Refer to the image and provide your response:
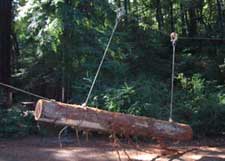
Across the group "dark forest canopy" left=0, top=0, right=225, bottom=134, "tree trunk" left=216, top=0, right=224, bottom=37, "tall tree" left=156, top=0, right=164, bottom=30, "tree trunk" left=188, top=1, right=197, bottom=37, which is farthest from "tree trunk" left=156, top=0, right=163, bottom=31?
"dark forest canopy" left=0, top=0, right=225, bottom=134

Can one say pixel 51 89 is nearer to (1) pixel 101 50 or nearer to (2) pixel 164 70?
(1) pixel 101 50

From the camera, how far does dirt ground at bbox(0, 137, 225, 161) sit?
7.52m

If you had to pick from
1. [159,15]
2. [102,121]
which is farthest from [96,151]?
[159,15]

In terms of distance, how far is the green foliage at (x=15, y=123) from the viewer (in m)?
9.86

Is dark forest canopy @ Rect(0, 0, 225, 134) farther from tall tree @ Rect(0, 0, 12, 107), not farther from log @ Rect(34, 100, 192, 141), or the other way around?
log @ Rect(34, 100, 192, 141)

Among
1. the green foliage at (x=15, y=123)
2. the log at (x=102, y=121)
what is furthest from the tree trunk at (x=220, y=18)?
the log at (x=102, y=121)

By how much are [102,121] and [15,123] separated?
4825 millimetres

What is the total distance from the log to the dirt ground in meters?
0.49

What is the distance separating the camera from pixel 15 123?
33.0 ft

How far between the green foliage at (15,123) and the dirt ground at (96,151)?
37cm

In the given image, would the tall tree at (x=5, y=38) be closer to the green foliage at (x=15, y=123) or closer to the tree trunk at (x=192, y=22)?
the green foliage at (x=15, y=123)

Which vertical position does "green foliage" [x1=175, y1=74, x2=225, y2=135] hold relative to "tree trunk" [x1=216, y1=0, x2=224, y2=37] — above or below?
below

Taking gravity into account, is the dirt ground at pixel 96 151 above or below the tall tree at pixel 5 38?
below

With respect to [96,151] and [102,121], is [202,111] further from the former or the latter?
[102,121]
